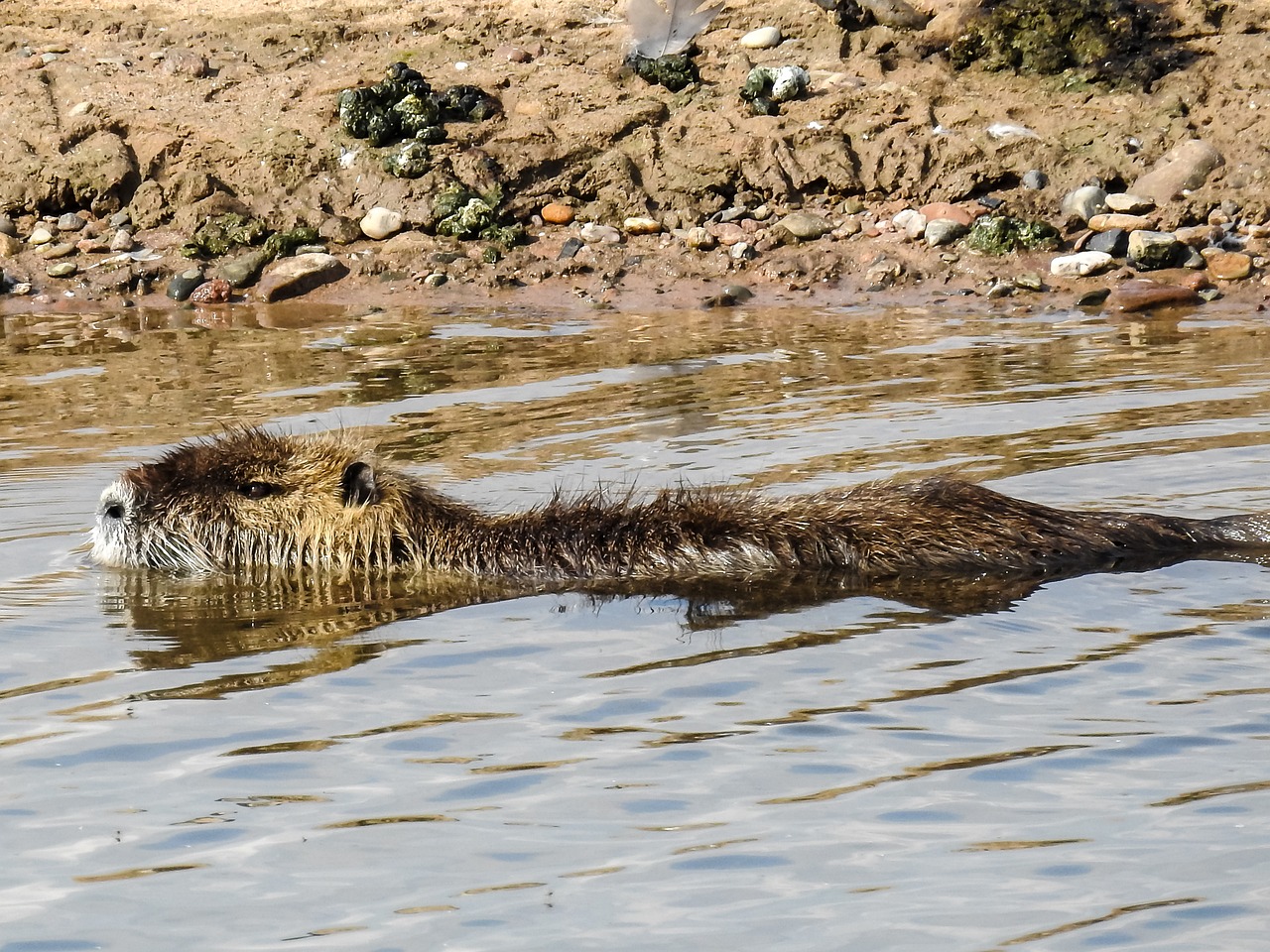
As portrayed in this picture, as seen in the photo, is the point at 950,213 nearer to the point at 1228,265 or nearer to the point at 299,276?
the point at 1228,265

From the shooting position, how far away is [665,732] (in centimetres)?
460

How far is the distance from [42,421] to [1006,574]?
5485 mm

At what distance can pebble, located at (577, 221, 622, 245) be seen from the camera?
43.7 ft

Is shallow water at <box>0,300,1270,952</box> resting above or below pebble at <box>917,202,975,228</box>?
below

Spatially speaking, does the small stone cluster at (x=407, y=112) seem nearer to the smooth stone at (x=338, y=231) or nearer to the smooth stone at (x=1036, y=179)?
the smooth stone at (x=338, y=231)

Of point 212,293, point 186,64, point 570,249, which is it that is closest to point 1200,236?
point 570,249

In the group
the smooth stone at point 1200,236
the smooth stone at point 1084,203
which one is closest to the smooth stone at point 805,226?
the smooth stone at point 1084,203

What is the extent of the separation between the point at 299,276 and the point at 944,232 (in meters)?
4.84

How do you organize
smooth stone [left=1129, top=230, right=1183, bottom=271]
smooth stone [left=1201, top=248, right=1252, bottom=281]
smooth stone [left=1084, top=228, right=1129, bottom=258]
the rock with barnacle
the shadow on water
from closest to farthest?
the shadow on water, smooth stone [left=1201, top=248, right=1252, bottom=281], smooth stone [left=1129, top=230, right=1183, bottom=271], smooth stone [left=1084, top=228, right=1129, bottom=258], the rock with barnacle

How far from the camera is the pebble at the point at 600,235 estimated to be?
13.3 metres

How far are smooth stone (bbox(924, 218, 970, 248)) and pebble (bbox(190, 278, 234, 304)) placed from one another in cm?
530

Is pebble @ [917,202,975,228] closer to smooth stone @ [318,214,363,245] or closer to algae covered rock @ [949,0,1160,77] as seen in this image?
algae covered rock @ [949,0,1160,77]

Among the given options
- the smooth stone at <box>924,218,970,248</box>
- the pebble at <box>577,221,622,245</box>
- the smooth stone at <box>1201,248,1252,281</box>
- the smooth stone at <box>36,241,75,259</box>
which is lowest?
the smooth stone at <box>1201,248,1252,281</box>

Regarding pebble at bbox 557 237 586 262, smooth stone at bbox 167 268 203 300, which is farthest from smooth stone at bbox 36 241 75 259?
pebble at bbox 557 237 586 262
